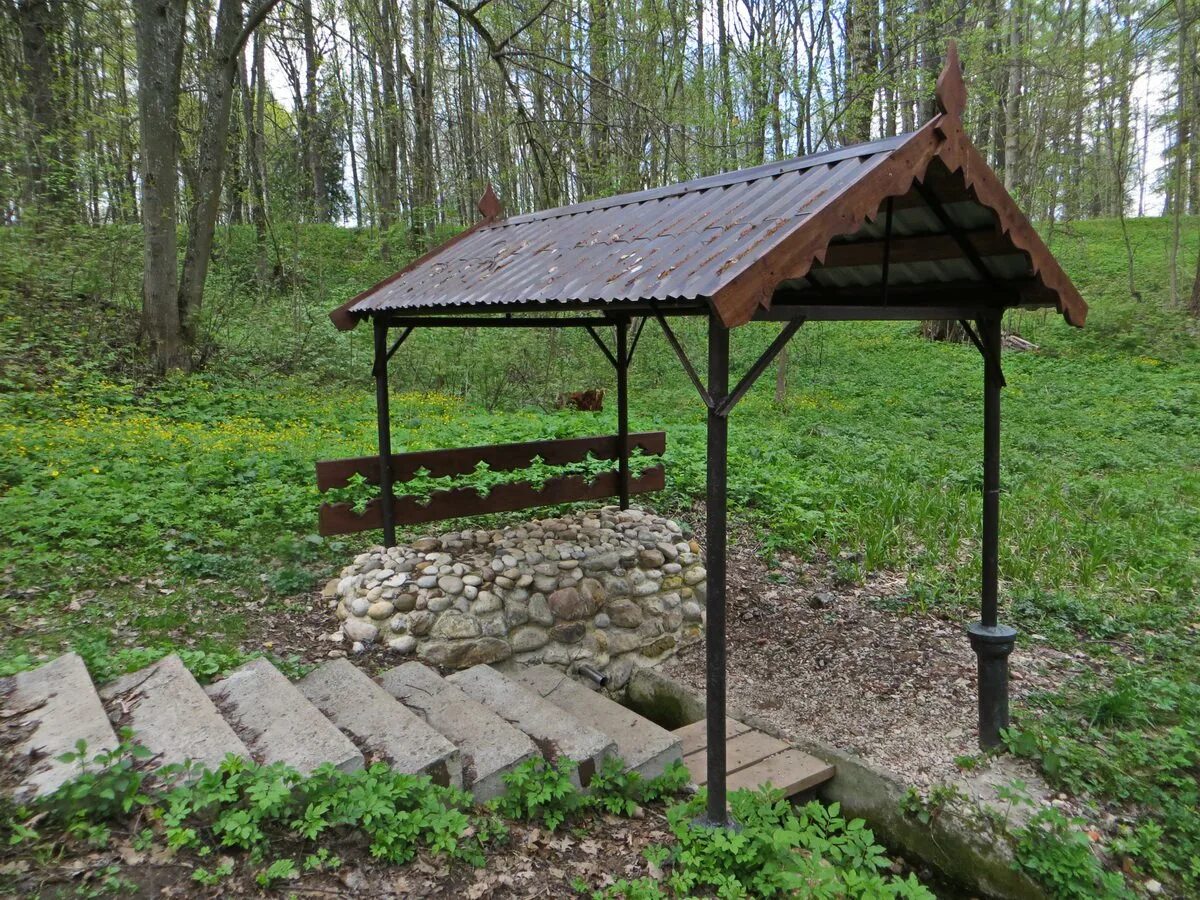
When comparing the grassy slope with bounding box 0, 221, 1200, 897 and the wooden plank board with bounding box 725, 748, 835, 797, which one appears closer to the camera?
the wooden plank board with bounding box 725, 748, 835, 797

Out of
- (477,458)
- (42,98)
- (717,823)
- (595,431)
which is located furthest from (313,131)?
(717,823)

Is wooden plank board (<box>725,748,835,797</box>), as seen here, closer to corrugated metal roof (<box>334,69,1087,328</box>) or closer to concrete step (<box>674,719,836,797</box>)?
concrete step (<box>674,719,836,797</box>)

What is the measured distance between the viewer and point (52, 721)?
3002 millimetres

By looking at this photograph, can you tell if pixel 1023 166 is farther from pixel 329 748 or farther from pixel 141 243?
pixel 329 748

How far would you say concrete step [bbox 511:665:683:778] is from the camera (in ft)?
12.2

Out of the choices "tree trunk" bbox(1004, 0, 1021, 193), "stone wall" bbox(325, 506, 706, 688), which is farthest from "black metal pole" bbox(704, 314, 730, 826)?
"tree trunk" bbox(1004, 0, 1021, 193)

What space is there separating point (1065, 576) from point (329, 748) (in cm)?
525

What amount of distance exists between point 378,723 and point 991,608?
3127 millimetres

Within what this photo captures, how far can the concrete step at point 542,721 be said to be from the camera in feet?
11.5

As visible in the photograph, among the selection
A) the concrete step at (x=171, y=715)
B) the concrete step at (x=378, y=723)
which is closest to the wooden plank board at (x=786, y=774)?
the concrete step at (x=378, y=723)

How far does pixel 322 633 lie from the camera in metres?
4.81

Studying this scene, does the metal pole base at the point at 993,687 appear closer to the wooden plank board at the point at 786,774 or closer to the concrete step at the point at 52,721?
the wooden plank board at the point at 786,774

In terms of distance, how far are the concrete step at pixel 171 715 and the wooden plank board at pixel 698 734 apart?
227cm

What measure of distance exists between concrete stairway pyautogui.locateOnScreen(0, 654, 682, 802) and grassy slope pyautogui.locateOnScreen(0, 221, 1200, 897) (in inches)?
18.3
